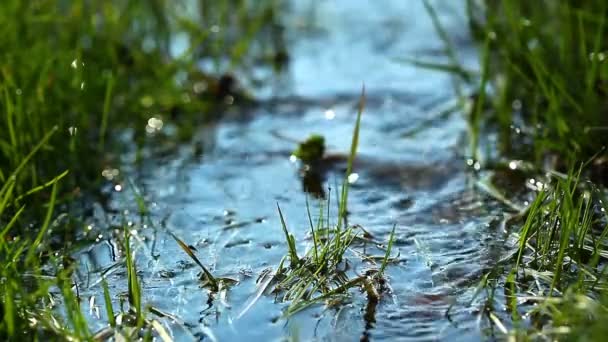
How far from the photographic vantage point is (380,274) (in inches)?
83.1

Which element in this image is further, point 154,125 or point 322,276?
point 154,125

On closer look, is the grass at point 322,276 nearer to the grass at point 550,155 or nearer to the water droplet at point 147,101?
the grass at point 550,155

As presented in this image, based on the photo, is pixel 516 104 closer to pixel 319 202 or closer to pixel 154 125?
pixel 319 202


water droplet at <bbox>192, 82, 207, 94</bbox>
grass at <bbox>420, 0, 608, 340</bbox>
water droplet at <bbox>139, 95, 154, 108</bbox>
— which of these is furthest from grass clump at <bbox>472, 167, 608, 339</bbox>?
water droplet at <bbox>192, 82, 207, 94</bbox>

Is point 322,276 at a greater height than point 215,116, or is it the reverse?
point 215,116

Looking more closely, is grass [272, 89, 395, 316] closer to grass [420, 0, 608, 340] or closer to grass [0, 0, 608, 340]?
grass [0, 0, 608, 340]

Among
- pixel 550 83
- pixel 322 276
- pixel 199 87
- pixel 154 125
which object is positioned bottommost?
pixel 322 276

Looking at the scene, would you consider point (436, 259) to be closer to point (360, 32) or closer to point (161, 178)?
point (161, 178)

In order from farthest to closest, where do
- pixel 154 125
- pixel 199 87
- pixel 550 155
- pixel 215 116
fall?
pixel 199 87
pixel 215 116
pixel 154 125
pixel 550 155

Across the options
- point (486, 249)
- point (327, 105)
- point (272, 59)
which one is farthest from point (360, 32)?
point (486, 249)

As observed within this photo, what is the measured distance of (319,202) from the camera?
2701 mm

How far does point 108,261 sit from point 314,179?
0.80m

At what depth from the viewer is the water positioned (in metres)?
1.99

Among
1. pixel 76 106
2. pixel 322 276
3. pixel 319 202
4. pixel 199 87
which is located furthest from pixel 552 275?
pixel 199 87
